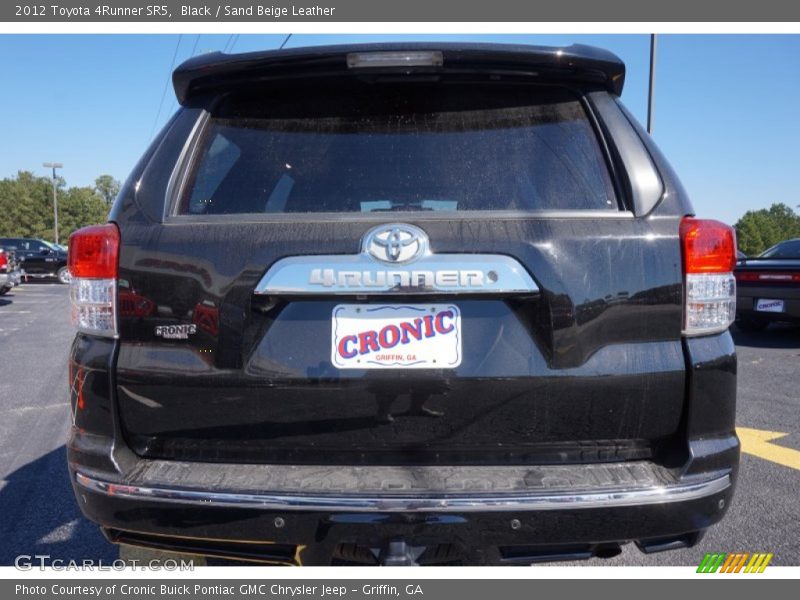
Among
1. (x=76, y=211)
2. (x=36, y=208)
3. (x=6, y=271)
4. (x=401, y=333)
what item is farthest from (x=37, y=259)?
(x=76, y=211)

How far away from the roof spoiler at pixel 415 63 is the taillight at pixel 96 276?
57 centimetres

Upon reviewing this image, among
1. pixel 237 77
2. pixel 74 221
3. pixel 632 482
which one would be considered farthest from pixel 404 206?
pixel 74 221

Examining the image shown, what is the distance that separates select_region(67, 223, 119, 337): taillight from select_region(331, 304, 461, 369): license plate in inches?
27.7

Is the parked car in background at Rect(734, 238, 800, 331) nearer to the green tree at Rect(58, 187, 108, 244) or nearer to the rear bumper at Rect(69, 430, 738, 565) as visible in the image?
the rear bumper at Rect(69, 430, 738, 565)

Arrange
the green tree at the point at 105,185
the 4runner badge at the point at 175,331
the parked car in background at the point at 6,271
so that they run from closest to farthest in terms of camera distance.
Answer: the 4runner badge at the point at 175,331
the parked car in background at the point at 6,271
the green tree at the point at 105,185

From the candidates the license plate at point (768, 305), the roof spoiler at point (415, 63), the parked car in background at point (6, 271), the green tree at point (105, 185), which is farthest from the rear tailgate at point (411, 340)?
the green tree at point (105, 185)

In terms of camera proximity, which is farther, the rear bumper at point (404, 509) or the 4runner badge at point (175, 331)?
the 4runner badge at point (175, 331)

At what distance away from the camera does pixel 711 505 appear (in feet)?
6.03

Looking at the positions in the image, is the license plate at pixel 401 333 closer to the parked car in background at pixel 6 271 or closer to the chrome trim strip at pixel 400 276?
the chrome trim strip at pixel 400 276

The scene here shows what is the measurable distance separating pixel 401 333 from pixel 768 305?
30.4 feet

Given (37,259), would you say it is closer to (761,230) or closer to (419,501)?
(419,501)

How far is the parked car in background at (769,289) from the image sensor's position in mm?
9102

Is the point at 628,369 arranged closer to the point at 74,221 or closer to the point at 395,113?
the point at 395,113

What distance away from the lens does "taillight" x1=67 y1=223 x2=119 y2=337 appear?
6.28 ft
